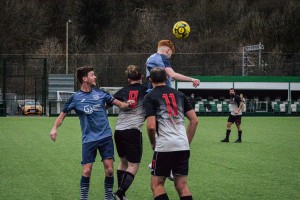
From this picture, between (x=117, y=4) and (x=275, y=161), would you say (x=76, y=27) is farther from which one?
(x=275, y=161)

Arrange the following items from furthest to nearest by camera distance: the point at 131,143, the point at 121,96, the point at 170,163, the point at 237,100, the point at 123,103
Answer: the point at 237,100 < the point at 121,96 < the point at 131,143 < the point at 123,103 < the point at 170,163

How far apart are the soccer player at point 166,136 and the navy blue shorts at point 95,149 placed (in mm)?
1489

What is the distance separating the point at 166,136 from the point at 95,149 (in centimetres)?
176

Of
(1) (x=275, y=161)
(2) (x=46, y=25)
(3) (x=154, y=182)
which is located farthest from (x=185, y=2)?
(3) (x=154, y=182)

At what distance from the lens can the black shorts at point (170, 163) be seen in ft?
25.8

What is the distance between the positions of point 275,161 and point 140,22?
60719 mm

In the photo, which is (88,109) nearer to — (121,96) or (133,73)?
(121,96)

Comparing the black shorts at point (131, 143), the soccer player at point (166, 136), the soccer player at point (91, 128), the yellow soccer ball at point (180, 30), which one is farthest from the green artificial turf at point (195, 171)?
the yellow soccer ball at point (180, 30)

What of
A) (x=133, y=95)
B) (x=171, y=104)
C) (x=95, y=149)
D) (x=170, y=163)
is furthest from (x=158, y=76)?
(x=133, y=95)

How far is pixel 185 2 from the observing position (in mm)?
76125

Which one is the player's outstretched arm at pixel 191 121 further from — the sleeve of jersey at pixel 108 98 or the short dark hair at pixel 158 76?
the sleeve of jersey at pixel 108 98

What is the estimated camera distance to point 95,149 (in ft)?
30.7

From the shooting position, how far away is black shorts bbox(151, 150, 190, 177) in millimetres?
7871

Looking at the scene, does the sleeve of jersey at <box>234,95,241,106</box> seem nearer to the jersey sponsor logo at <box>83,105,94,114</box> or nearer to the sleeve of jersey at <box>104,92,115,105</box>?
the sleeve of jersey at <box>104,92,115,105</box>
